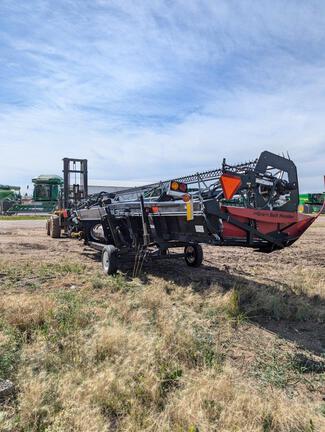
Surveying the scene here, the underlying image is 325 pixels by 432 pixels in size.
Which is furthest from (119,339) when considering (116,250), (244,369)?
(116,250)

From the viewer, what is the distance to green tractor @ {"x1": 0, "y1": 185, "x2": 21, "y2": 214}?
141 ft

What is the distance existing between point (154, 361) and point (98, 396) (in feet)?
2.31

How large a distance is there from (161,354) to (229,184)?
7.87 ft

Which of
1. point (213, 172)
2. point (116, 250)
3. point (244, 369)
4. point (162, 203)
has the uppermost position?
point (213, 172)

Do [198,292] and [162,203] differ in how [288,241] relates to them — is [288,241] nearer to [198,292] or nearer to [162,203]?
[198,292]

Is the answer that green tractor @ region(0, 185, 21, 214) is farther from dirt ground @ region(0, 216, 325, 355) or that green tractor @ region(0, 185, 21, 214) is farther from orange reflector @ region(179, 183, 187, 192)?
orange reflector @ region(179, 183, 187, 192)

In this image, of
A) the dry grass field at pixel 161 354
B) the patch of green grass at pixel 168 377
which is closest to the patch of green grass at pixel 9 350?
the dry grass field at pixel 161 354

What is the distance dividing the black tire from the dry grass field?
1.18 meters

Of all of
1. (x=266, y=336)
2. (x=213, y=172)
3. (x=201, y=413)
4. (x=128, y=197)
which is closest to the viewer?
(x=201, y=413)

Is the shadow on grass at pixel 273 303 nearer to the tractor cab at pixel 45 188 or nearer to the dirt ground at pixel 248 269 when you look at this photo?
the dirt ground at pixel 248 269

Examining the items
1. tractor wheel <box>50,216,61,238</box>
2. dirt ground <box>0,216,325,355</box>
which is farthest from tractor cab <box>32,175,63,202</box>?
dirt ground <box>0,216,325,355</box>

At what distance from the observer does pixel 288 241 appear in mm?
5914

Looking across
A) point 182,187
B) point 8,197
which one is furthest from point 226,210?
point 8,197

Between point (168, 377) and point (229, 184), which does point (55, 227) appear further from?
point (168, 377)
